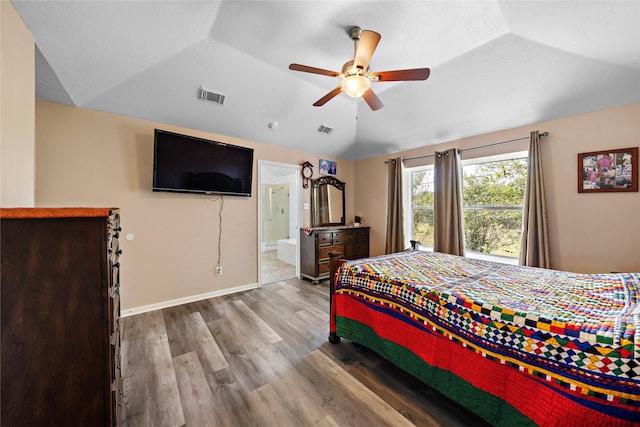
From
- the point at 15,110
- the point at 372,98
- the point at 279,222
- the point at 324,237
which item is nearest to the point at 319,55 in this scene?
the point at 372,98

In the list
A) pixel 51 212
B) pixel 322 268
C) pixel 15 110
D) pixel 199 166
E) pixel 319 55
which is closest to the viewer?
pixel 51 212

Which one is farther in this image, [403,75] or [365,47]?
[403,75]

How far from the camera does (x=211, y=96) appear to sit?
2.79m

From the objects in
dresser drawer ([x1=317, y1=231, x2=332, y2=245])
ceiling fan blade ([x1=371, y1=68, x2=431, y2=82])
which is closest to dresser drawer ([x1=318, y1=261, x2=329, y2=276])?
dresser drawer ([x1=317, y1=231, x2=332, y2=245])

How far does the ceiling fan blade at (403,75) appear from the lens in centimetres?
184

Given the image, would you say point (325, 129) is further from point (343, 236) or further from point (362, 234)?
point (362, 234)

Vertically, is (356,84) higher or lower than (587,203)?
higher

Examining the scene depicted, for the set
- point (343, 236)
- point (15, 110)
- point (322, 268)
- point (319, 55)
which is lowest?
point (322, 268)

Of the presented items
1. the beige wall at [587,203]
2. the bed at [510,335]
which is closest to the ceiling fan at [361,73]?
the bed at [510,335]

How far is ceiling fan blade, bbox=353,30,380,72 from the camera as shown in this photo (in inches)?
64.0

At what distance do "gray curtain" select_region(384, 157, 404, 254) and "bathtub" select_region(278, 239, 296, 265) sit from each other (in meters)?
1.98

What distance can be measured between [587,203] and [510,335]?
2.52m

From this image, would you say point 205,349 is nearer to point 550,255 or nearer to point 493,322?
→ point 493,322

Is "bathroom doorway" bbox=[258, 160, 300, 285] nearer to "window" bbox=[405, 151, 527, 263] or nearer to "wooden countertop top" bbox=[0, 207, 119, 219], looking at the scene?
"window" bbox=[405, 151, 527, 263]
